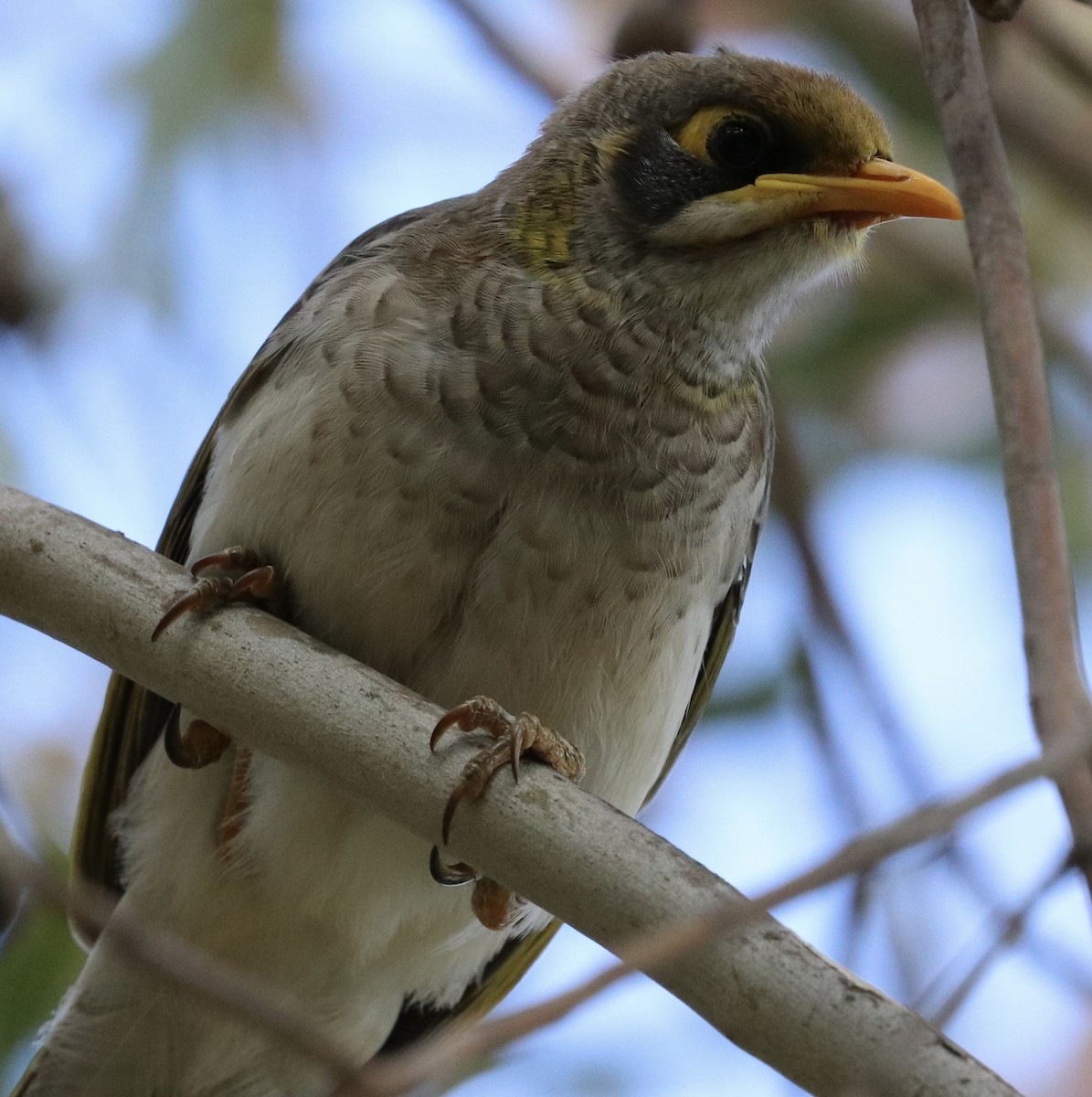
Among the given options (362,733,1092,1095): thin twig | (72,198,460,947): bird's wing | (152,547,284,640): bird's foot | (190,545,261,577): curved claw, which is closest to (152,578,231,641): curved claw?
(152,547,284,640): bird's foot

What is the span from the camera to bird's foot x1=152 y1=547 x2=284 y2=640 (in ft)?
7.53

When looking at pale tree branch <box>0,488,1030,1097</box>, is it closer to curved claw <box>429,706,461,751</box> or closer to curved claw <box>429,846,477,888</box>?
curved claw <box>429,706,461,751</box>

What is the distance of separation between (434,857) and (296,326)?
1026mm

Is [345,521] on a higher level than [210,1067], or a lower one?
higher

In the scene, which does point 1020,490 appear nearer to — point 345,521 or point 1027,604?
point 1027,604

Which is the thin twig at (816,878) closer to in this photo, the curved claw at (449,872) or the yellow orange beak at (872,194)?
the curved claw at (449,872)

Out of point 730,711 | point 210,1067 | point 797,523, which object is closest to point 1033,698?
point 797,523

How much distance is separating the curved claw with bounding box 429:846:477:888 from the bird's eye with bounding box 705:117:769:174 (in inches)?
54.5

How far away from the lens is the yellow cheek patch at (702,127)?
3020 millimetres

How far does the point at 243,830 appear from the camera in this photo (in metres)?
3.00

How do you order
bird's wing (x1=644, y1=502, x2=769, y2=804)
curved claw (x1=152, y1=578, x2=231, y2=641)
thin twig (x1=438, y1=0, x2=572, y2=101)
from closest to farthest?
curved claw (x1=152, y1=578, x2=231, y2=641), bird's wing (x1=644, y1=502, x2=769, y2=804), thin twig (x1=438, y1=0, x2=572, y2=101)

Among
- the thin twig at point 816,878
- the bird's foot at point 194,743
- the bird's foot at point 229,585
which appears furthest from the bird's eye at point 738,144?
the thin twig at point 816,878

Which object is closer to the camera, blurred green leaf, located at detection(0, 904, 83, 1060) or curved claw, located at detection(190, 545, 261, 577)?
curved claw, located at detection(190, 545, 261, 577)

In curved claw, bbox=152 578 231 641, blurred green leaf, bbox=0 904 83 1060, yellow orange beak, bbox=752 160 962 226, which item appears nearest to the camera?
curved claw, bbox=152 578 231 641
